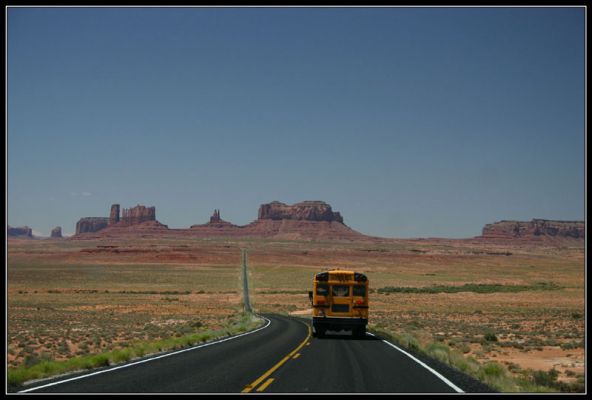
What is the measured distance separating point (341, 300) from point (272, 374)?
41.6 ft

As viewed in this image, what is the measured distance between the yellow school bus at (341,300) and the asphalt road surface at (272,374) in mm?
5072

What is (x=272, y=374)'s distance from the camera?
1493cm

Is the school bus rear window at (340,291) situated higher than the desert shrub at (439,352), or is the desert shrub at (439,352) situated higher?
the school bus rear window at (340,291)

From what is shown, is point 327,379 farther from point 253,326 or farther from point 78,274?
point 78,274

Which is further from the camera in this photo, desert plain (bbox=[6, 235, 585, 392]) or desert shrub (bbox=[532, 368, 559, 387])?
desert plain (bbox=[6, 235, 585, 392])

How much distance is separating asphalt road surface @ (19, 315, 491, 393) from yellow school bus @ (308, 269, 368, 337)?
5.07 m

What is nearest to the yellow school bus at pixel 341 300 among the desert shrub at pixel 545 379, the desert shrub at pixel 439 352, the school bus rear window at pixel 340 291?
the school bus rear window at pixel 340 291

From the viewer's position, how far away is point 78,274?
4402 inches

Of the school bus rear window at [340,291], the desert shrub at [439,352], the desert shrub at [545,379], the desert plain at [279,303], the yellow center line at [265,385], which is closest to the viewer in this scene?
the yellow center line at [265,385]

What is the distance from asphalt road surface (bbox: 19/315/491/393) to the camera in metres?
12.6

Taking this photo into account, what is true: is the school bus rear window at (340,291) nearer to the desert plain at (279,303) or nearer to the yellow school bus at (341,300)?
the yellow school bus at (341,300)

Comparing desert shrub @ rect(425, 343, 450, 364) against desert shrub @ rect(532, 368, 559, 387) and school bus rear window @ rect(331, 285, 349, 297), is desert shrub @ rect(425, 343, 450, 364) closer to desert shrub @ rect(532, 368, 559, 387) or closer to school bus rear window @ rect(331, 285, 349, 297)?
desert shrub @ rect(532, 368, 559, 387)

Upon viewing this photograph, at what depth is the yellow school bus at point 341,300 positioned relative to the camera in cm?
2731

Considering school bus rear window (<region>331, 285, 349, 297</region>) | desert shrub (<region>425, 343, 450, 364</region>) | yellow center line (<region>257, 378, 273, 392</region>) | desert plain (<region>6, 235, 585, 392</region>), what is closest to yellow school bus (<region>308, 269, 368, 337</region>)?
school bus rear window (<region>331, 285, 349, 297</region>)
